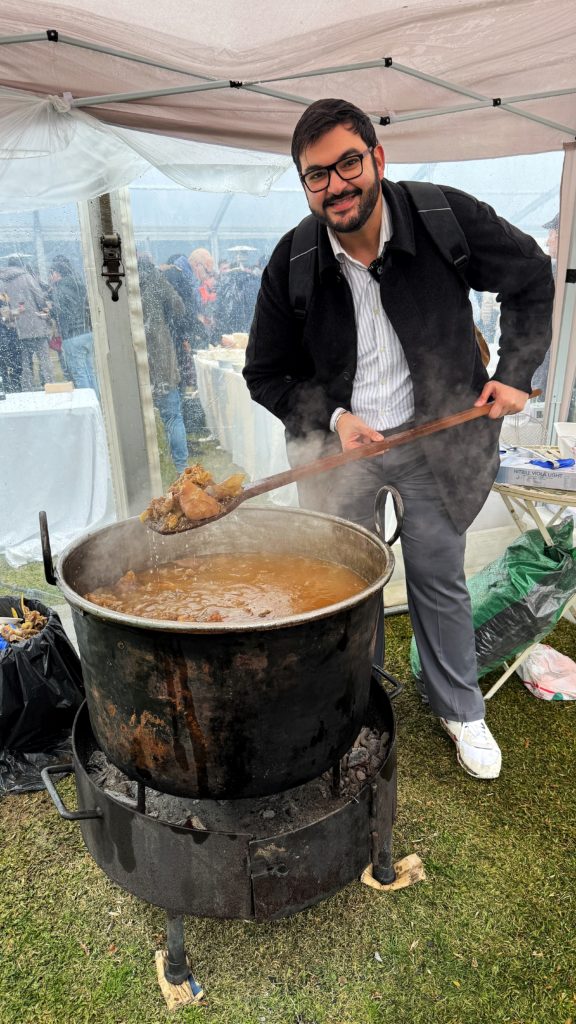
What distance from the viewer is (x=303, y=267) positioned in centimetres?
265

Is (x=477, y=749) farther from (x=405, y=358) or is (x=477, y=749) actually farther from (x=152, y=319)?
(x=152, y=319)

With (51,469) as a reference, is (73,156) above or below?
above

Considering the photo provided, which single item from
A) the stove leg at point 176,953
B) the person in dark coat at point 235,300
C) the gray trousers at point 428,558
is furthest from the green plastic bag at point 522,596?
the person in dark coat at point 235,300

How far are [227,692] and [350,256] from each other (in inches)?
72.1

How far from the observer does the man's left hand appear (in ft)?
8.77

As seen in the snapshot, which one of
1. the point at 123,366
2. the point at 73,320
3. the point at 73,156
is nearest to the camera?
the point at 73,156

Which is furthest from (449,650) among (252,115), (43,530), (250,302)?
(252,115)

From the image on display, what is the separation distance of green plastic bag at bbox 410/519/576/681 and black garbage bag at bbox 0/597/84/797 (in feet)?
6.22

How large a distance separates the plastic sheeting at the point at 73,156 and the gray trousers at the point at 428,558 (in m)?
1.80

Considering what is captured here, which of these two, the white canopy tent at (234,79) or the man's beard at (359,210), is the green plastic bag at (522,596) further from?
the white canopy tent at (234,79)

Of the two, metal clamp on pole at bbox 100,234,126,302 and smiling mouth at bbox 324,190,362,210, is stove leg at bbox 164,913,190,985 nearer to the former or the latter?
smiling mouth at bbox 324,190,362,210

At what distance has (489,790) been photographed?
2895 millimetres

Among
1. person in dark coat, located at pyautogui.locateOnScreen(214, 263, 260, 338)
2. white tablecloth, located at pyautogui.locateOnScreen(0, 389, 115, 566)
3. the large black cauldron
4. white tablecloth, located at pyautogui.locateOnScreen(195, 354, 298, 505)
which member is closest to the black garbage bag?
white tablecloth, located at pyautogui.locateOnScreen(0, 389, 115, 566)

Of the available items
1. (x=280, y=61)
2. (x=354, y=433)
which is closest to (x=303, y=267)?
(x=354, y=433)
